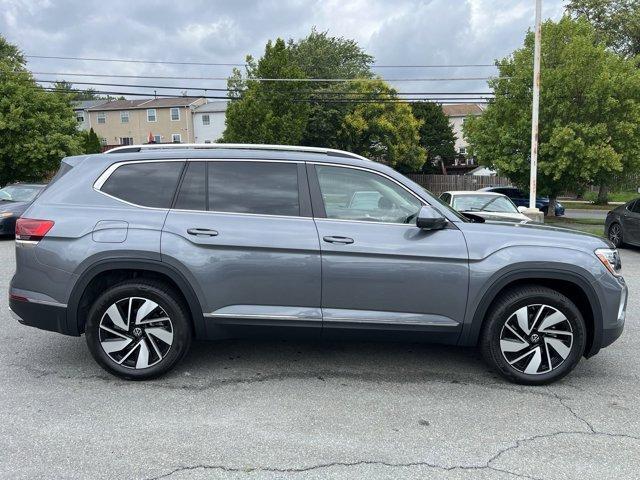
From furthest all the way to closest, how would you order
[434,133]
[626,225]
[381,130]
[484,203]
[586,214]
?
[434,133], [381,130], [586,214], [626,225], [484,203]

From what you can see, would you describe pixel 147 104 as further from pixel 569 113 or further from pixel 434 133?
pixel 569 113

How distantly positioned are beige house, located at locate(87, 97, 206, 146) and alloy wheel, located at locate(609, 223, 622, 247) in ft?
153


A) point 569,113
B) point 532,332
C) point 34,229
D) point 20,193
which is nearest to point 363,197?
point 532,332

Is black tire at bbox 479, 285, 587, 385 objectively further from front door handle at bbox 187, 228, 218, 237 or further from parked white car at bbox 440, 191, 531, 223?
parked white car at bbox 440, 191, 531, 223

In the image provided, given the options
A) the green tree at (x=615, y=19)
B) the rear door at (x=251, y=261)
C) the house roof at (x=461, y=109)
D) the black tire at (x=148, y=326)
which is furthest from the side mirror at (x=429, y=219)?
the house roof at (x=461, y=109)

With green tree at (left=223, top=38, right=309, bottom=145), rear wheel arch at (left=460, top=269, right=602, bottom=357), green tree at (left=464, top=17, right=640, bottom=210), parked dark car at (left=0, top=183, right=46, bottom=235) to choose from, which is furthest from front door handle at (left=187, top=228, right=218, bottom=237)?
green tree at (left=223, top=38, right=309, bottom=145)

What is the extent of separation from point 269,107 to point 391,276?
82.3 ft

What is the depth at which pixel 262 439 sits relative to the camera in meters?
3.22

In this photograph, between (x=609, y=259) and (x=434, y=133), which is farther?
(x=434, y=133)

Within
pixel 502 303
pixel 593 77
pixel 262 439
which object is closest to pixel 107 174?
pixel 262 439

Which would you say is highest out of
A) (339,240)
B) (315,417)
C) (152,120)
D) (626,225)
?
(152,120)

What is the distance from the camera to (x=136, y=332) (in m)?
4.03

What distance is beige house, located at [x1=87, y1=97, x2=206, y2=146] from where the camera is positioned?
53.6 m

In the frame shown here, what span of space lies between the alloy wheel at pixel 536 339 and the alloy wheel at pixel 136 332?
2.67 meters
